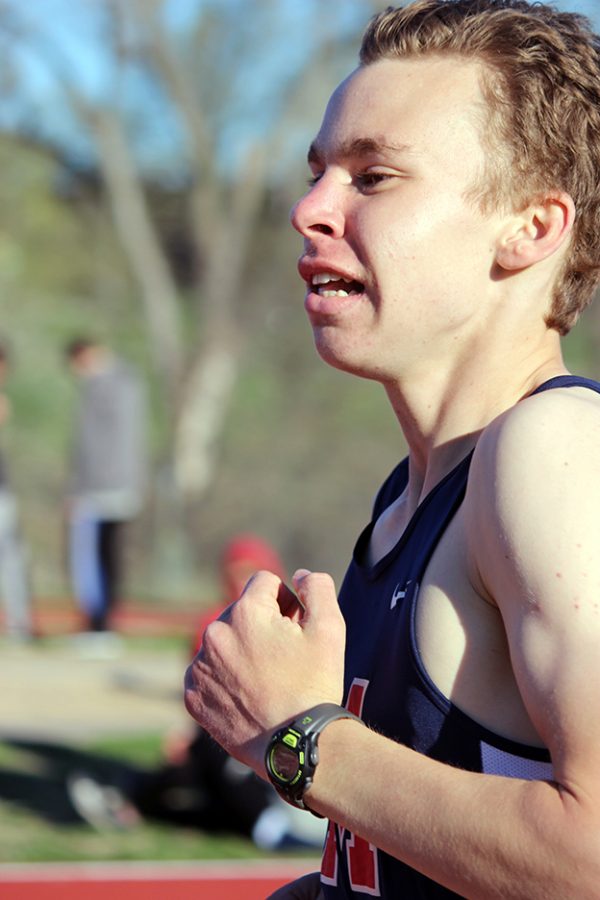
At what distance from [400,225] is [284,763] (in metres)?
0.69

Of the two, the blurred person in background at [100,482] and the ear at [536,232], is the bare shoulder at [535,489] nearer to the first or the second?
the ear at [536,232]

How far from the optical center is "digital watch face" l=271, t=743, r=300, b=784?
4.96 ft

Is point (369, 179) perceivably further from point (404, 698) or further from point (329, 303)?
point (404, 698)

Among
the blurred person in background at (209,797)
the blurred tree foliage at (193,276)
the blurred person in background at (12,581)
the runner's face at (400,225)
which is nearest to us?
the runner's face at (400,225)

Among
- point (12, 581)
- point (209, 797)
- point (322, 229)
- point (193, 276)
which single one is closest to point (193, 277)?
point (193, 276)

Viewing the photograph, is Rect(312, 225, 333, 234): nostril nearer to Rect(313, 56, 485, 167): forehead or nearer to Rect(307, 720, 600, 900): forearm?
Rect(313, 56, 485, 167): forehead

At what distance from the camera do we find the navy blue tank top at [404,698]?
1.51 metres

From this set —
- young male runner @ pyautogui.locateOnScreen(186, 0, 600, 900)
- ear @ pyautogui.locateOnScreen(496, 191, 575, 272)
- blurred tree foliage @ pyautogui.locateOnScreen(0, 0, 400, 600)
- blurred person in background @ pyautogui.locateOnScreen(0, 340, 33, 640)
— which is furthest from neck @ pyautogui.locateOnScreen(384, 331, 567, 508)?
blurred tree foliage @ pyautogui.locateOnScreen(0, 0, 400, 600)

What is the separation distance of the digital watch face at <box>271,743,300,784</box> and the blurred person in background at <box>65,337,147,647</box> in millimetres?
9126

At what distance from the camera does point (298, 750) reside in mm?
1501

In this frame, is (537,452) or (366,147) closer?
(537,452)

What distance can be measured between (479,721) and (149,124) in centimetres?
2134

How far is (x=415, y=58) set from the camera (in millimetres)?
1820

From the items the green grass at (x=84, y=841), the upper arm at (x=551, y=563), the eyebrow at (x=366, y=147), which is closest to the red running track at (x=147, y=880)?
the green grass at (x=84, y=841)
